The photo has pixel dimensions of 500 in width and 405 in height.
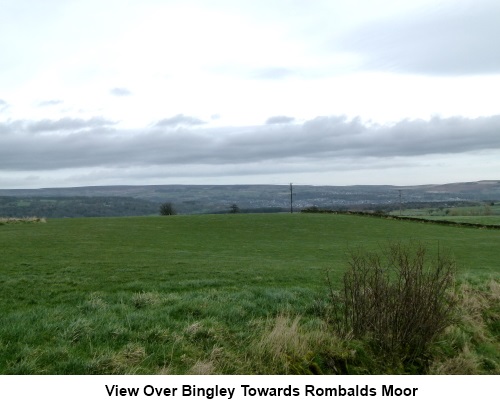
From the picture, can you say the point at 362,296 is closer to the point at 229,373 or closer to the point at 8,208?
the point at 229,373

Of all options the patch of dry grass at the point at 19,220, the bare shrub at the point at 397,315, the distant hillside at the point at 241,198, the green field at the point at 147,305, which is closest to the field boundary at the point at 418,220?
the distant hillside at the point at 241,198

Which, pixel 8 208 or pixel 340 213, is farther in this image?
pixel 8 208

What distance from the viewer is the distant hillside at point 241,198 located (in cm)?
9444

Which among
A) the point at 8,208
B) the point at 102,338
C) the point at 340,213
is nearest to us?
the point at 102,338

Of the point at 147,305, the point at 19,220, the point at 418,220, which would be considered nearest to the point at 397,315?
the point at 147,305

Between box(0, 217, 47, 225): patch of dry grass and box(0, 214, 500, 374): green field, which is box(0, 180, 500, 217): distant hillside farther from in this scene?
box(0, 214, 500, 374): green field

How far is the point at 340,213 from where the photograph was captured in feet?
187

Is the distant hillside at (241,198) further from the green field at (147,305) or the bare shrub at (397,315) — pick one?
the bare shrub at (397,315)

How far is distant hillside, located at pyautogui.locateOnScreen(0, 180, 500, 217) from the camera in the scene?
94.4 meters

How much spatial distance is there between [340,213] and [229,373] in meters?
51.8

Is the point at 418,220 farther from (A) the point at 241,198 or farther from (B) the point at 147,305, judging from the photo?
(A) the point at 241,198

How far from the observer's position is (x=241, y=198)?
14725cm
